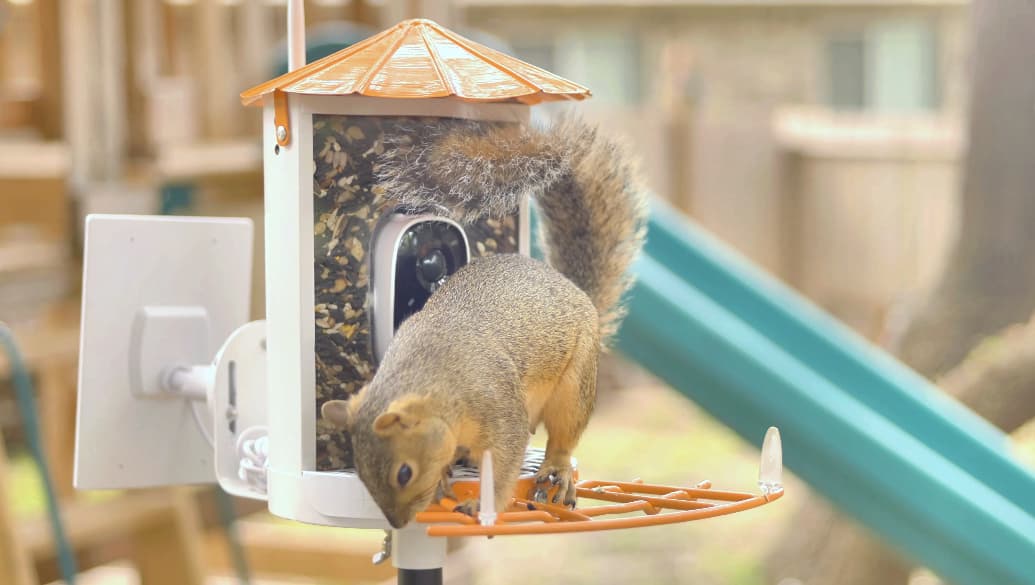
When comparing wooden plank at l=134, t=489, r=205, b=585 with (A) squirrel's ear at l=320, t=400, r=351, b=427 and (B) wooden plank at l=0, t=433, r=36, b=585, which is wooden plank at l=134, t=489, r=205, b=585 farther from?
(A) squirrel's ear at l=320, t=400, r=351, b=427

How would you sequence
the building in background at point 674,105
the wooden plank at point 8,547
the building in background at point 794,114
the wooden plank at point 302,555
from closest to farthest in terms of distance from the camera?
the wooden plank at point 8,547 < the building in background at point 674,105 < the wooden plank at point 302,555 < the building in background at point 794,114

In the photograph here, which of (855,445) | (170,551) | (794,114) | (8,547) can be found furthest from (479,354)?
(794,114)

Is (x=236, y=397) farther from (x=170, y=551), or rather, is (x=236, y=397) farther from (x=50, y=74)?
(x=50, y=74)

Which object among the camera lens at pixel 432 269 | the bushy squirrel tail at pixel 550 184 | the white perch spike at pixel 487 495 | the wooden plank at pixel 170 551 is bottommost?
the wooden plank at pixel 170 551

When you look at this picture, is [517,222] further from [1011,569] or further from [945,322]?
[945,322]

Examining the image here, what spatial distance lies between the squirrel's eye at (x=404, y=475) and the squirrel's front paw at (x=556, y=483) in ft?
0.60

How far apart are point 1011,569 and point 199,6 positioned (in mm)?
1993

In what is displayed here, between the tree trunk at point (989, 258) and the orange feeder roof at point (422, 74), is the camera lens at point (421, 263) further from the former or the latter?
the tree trunk at point (989, 258)

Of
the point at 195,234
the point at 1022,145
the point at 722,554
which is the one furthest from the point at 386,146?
the point at 722,554

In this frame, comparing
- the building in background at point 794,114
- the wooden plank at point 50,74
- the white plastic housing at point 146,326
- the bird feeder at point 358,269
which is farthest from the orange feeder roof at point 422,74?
the building in background at point 794,114

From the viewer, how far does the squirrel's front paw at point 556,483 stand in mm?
1188

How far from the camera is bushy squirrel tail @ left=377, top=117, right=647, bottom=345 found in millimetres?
1143

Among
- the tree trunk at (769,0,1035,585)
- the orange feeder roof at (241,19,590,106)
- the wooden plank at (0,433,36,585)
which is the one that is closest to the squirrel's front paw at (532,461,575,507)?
the orange feeder roof at (241,19,590,106)

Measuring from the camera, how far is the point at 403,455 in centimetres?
104
